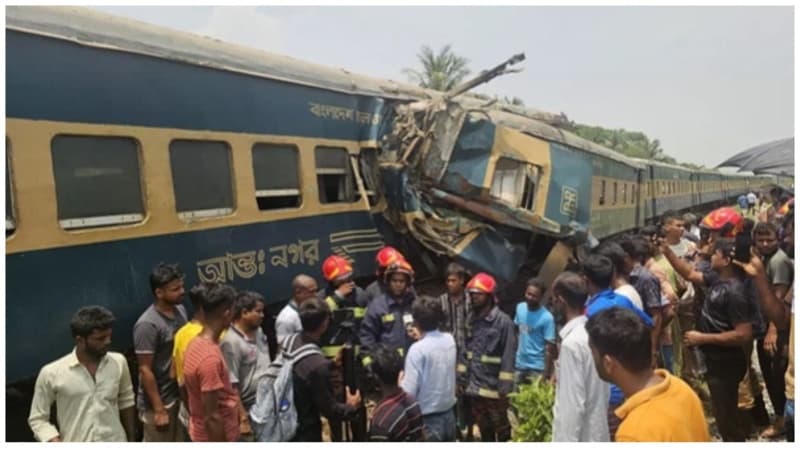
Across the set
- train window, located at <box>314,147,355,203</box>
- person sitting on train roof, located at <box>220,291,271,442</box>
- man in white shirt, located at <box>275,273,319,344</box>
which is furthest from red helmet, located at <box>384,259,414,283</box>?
train window, located at <box>314,147,355,203</box>

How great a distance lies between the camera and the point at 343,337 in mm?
4531

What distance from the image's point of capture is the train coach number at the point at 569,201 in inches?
315

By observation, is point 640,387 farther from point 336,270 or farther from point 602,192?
point 602,192

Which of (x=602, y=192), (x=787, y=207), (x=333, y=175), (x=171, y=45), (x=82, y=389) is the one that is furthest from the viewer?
(x=602, y=192)

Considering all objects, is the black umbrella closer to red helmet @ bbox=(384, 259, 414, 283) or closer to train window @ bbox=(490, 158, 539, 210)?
train window @ bbox=(490, 158, 539, 210)

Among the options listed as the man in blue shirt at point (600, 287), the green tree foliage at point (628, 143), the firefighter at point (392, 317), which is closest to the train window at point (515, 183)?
the firefighter at point (392, 317)

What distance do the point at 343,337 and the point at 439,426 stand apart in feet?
3.39

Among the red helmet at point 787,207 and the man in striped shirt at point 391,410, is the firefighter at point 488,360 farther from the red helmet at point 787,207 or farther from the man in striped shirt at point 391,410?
the red helmet at point 787,207

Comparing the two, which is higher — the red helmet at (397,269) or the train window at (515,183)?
the train window at (515,183)

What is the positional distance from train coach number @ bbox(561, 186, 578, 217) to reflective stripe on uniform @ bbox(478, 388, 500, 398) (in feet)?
13.2

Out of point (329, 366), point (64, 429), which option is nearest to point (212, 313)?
point (329, 366)

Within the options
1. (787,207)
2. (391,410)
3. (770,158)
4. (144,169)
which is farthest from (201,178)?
(787,207)

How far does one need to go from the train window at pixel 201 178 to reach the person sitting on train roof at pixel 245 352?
4.16ft

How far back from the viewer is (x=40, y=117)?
4.10 metres
